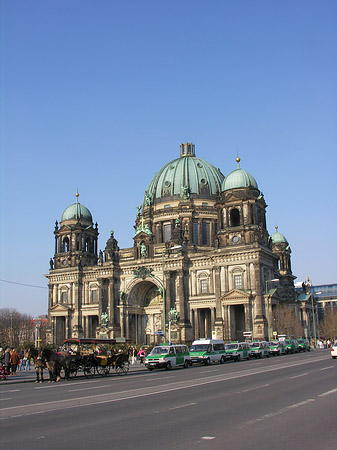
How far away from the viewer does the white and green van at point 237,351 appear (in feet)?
151

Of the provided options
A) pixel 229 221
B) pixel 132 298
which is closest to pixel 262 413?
pixel 229 221

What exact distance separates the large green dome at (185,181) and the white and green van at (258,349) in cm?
3995

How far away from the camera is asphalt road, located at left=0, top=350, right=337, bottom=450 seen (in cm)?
1020

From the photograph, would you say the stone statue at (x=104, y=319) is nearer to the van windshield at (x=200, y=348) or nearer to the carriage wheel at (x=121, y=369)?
the van windshield at (x=200, y=348)

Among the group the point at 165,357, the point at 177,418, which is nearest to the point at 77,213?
the point at 165,357

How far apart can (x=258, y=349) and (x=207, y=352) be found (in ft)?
39.6

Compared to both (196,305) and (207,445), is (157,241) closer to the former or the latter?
(196,305)

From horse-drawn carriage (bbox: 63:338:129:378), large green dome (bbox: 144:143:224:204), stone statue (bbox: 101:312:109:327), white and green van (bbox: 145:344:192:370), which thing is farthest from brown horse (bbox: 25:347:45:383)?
large green dome (bbox: 144:143:224:204)

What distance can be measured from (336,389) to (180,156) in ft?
288

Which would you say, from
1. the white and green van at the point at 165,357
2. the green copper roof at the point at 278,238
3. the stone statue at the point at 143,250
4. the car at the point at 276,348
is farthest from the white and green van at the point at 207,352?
the green copper roof at the point at 278,238

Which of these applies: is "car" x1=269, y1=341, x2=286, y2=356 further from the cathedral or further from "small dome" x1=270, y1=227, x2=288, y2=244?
"small dome" x1=270, y1=227, x2=288, y2=244

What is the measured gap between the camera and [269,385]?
2131cm

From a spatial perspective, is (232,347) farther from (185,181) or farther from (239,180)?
(185,181)

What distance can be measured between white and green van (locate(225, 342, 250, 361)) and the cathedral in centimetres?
1838
